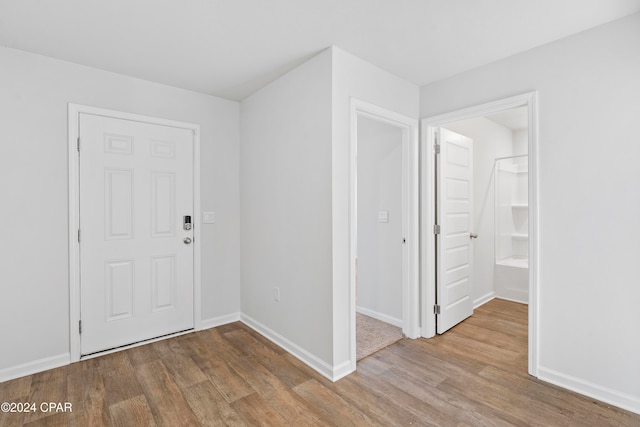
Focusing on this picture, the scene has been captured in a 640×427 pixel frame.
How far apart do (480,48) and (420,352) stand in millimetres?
2519

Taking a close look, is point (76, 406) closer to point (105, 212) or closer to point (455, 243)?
point (105, 212)

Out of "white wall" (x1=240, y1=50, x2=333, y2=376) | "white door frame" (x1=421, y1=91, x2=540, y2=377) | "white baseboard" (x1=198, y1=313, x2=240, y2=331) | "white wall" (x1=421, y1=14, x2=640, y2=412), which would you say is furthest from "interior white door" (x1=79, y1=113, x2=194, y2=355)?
"white wall" (x1=421, y1=14, x2=640, y2=412)

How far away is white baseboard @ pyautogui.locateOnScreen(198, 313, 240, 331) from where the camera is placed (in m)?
3.33

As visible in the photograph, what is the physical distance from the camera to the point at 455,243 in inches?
130

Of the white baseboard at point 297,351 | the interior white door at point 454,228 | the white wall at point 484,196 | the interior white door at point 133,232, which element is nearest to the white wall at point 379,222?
the interior white door at point 454,228

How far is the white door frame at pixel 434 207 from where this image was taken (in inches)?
91.4

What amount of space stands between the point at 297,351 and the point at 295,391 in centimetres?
51

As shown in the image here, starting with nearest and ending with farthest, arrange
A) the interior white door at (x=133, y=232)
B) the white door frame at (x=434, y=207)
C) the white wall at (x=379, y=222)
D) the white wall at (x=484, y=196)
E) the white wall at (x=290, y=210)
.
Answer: the white door frame at (x=434, y=207) → the white wall at (x=290, y=210) → the interior white door at (x=133, y=232) → the white wall at (x=379, y=222) → the white wall at (x=484, y=196)

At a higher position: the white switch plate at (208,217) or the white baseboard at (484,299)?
the white switch plate at (208,217)

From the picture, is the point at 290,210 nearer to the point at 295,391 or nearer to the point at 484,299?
the point at 295,391

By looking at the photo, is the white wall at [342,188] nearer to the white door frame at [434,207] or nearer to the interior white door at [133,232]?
the white door frame at [434,207]

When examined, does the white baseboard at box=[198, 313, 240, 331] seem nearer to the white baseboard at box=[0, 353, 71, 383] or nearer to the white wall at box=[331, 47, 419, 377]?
the white baseboard at box=[0, 353, 71, 383]

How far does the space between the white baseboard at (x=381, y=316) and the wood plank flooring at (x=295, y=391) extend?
38 cm

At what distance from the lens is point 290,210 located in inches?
109
